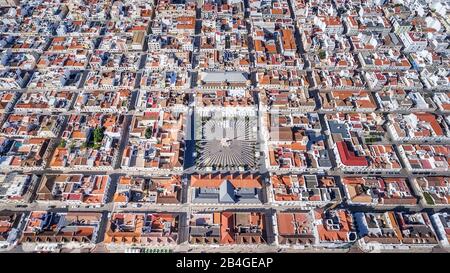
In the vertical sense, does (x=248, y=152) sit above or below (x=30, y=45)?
below

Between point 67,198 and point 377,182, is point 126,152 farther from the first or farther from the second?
point 377,182

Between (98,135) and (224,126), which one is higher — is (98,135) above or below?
below

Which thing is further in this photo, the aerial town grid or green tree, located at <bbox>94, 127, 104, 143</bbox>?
green tree, located at <bbox>94, 127, 104, 143</bbox>

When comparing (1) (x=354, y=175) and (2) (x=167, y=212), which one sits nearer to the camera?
(2) (x=167, y=212)

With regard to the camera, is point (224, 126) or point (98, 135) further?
point (224, 126)

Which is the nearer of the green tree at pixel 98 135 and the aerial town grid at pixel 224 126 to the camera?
the aerial town grid at pixel 224 126

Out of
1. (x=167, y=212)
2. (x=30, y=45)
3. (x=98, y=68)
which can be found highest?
(x=30, y=45)
